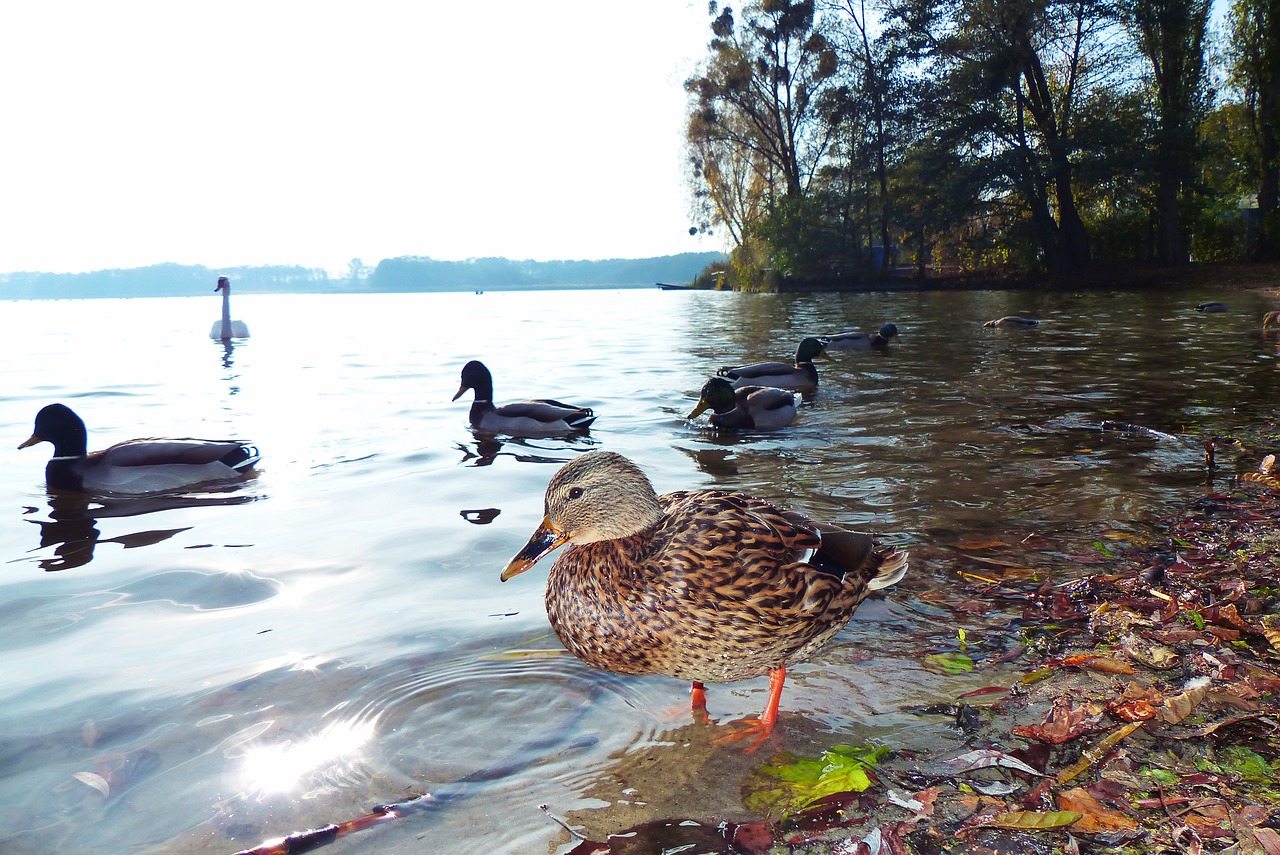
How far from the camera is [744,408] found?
9945 millimetres

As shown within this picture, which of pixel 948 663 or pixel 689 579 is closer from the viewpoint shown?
pixel 689 579

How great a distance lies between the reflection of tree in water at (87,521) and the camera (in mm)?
5692

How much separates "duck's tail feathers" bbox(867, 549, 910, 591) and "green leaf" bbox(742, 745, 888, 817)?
2.50 ft

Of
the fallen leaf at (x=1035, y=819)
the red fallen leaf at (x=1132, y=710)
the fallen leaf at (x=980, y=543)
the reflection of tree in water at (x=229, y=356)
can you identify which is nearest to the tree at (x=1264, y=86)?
the reflection of tree in water at (x=229, y=356)

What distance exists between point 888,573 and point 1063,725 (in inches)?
34.5

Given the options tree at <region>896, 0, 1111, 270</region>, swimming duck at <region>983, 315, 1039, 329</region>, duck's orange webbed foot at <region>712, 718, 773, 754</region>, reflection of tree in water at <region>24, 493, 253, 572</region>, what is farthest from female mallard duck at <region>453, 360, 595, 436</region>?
tree at <region>896, 0, 1111, 270</region>

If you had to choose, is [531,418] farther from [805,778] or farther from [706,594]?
[805,778]

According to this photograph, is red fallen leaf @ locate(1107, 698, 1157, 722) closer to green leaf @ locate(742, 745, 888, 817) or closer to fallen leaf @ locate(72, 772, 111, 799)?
green leaf @ locate(742, 745, 888, 817)

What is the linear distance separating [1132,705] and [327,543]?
→ 473cm

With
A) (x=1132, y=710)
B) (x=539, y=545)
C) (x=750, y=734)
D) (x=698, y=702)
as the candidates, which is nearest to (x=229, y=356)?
(x=539, y=545)

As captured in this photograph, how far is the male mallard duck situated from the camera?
688 inches

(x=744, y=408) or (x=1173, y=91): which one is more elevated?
(x=1173, y=91)

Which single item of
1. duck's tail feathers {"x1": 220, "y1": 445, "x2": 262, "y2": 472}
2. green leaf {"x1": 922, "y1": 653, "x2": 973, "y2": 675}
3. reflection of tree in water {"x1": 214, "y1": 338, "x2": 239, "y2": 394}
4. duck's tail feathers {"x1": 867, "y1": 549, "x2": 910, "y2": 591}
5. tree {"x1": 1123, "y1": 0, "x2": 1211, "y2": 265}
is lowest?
green leaf {"x1": 922, "y1": 653, "x2": 973, "y2": 675}

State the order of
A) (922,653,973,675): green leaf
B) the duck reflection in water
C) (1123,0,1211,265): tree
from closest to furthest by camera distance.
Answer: (922,653,973,675): green leaf, the duck reflection in water, (1123,0,1211,265): tree
